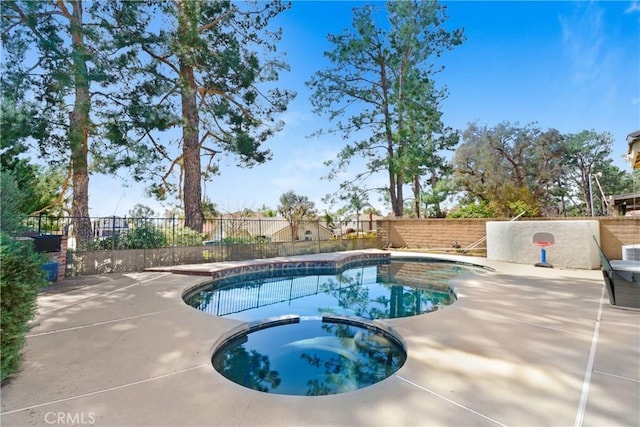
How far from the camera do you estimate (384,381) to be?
233cm

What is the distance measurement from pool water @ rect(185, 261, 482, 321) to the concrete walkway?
132 cm

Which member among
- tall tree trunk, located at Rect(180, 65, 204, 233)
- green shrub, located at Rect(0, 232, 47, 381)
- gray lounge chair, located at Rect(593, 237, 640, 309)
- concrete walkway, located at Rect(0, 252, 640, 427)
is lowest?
concrete walkway, located at Rect(0, 252, 640, 427)

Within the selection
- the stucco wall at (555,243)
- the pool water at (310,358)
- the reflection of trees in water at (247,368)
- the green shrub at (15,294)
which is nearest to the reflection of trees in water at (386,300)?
the pool water at (310,358)

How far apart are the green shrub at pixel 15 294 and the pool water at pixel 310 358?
1.58 metres

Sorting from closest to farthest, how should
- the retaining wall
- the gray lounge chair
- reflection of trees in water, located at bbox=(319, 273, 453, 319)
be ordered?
1. the gray lounge chair
2. reflection of trees in water, located at bbox=(319, 273, 453, 319)
3. the retaining wall

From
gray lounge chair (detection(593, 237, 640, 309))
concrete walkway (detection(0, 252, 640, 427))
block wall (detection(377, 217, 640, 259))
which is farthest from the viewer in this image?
block wall (detection(377, 217, 640, 259))

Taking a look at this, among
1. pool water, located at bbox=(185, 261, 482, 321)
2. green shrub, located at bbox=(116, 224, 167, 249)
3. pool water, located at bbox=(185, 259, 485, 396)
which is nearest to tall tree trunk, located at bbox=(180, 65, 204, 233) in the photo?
green shrub, located at bbox=(116, 224, 167, 249)

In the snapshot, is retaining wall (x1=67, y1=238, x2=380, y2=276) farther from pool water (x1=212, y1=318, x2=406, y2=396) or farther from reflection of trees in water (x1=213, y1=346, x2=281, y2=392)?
reflection of trees in water (x1=213, y1=346, x2=281, y2=392)

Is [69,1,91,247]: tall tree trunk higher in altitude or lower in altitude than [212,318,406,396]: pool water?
higher

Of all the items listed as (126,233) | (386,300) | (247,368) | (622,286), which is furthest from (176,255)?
(622,286)

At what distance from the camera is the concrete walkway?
1.88 m

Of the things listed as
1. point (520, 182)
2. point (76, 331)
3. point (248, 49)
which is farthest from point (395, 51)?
point (76, 331)

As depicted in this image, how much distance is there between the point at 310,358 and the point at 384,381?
4.20ft

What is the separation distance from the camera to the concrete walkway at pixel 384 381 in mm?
1879
